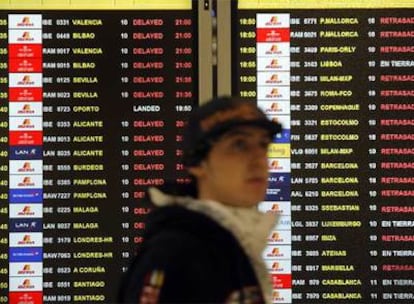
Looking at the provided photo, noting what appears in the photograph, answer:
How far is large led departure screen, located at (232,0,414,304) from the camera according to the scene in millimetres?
2908

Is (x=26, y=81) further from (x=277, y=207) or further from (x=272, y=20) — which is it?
(x=277, y=207)

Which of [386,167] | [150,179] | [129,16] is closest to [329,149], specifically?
[386,167]

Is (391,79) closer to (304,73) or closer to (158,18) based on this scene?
(304,73)

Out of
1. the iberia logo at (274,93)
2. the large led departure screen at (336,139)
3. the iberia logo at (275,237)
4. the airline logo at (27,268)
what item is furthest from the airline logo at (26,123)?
the iberia logo at (275,237)

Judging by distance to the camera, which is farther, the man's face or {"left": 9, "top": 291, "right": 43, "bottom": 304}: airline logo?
{"left": 9, "top": 291, "right": 43, "bottom": 304}: airline logo

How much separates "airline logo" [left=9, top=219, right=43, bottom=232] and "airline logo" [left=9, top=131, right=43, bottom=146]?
1.07ft

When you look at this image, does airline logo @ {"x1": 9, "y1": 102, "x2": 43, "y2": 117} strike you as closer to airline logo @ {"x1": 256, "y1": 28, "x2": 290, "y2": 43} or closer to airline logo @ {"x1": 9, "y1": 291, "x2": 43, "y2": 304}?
airline logo @ {"x1": 9, "y1": 291, "x2": 43, "y2": 304}

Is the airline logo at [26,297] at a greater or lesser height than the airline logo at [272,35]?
lesser

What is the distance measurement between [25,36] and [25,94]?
0.82 ft

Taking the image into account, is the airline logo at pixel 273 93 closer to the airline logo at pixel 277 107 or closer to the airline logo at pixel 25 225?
the airline logo at pixel 277 107

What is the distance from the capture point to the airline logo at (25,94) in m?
2.93

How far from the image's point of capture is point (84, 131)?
2932 mm

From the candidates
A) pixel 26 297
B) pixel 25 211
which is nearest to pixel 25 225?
pixel 25 211

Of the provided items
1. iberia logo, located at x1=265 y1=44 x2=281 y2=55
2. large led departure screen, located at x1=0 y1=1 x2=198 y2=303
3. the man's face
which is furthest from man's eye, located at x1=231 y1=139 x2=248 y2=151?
iberia logo, located at x1=265 y1=44 x2=281 y2=55
